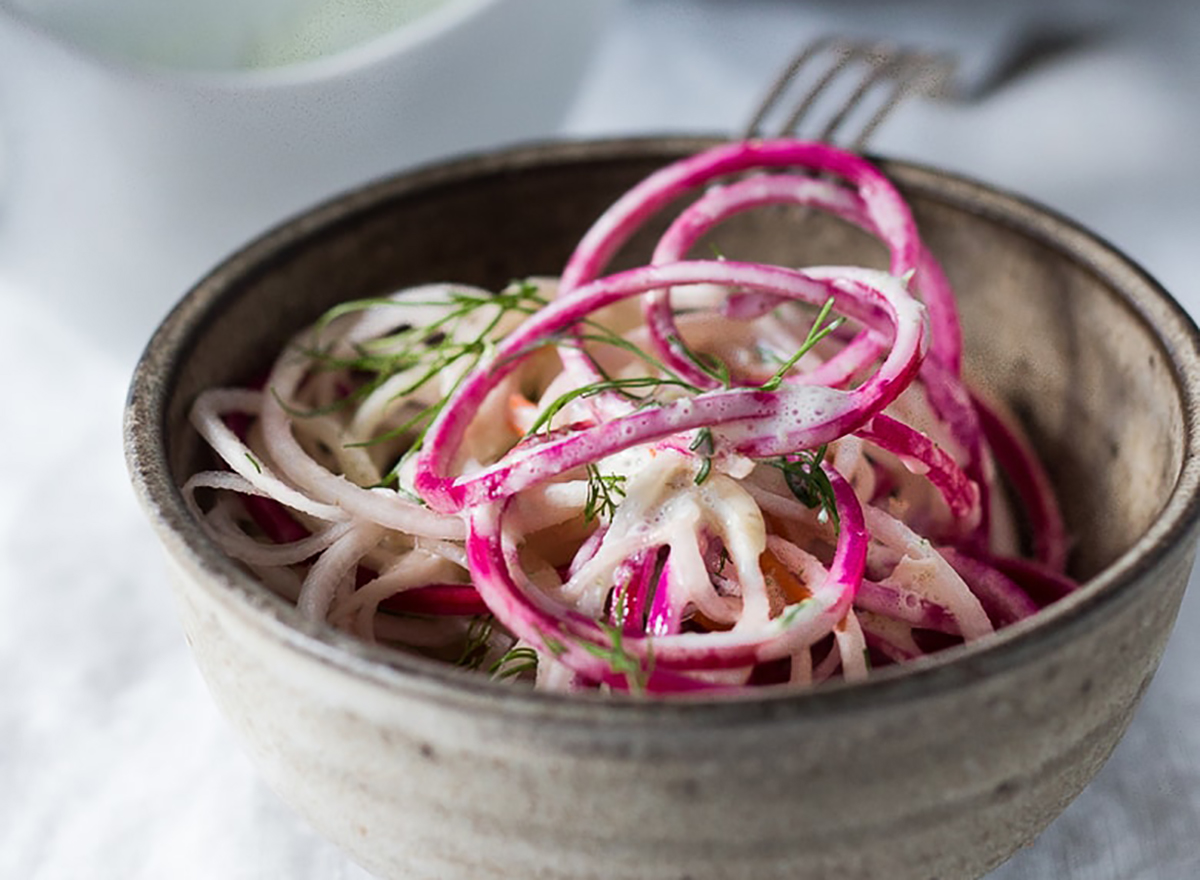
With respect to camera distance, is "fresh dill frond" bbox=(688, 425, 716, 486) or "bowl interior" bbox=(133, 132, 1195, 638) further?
"bowl interior" bbox=(133, 132, 1195, 638)

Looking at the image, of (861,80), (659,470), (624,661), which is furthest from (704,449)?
(861,80)

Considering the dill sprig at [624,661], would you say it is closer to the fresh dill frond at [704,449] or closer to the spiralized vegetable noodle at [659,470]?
the spiralized vegetable noodle at [659,470]

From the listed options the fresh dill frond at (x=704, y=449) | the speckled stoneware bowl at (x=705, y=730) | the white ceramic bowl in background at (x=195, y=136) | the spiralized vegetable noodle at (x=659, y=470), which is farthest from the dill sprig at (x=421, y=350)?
the white ceramic bowl in background at (x=195, y=136)

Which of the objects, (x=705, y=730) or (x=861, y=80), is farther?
(x=861, y=80)

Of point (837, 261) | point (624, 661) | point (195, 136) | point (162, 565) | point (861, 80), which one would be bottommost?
point (162, 565)

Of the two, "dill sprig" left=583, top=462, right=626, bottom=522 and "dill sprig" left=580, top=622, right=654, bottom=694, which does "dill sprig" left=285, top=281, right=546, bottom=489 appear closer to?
"dill sprig" left=583, top=462, right=626, bottom=522

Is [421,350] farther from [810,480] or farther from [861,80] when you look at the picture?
[861,80]

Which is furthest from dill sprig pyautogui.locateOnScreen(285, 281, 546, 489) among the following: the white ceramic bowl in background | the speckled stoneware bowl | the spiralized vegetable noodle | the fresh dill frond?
the white ceramic bowl in background
